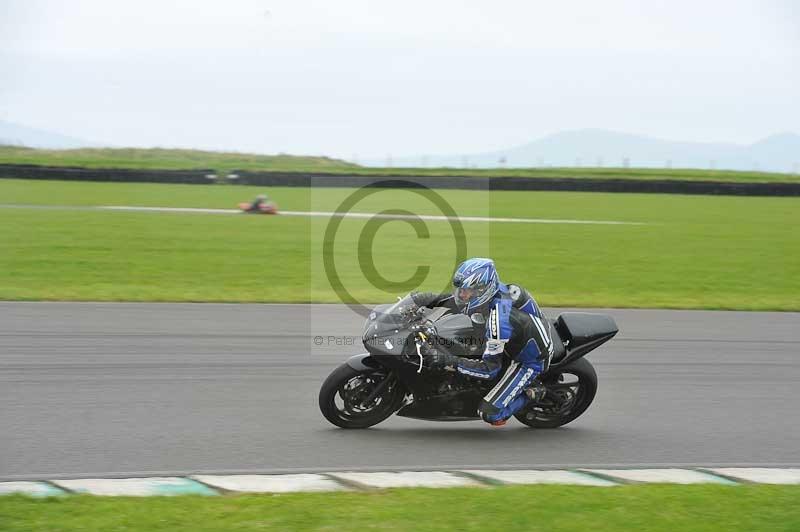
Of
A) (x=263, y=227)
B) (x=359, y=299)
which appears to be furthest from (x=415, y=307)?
(x=263, y=227)

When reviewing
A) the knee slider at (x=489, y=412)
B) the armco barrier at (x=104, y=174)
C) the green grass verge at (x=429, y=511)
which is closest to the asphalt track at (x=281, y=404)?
the knee slider at (x=489, y=412)

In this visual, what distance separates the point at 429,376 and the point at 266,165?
4782 cm

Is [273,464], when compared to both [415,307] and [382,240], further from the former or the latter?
[382,240]

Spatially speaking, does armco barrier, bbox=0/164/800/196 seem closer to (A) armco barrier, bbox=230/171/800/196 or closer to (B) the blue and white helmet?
(A) armco barrier, bbox=230/171/800/196

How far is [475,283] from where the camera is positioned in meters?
7.38

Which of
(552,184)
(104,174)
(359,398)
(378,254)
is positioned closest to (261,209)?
(378,254)

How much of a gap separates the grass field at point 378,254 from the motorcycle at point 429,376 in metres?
7.19

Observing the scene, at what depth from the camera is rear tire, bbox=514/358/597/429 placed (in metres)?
8.10

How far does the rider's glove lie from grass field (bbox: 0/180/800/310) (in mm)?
7609

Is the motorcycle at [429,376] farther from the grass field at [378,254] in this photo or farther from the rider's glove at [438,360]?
the grass field at [378,254]

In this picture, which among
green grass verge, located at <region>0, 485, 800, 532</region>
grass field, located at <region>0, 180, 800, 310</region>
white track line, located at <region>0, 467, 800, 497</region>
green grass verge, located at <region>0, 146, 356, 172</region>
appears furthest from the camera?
green grass verge, located at <region>0, 146, 356, 172</region>

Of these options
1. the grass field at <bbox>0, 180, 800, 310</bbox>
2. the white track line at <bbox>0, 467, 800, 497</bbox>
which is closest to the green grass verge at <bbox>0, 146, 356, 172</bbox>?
the grass field at <bbox>0, 180, 800, 310</bbox>

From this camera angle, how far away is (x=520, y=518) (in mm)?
5531

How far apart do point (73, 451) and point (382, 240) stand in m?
18.1
